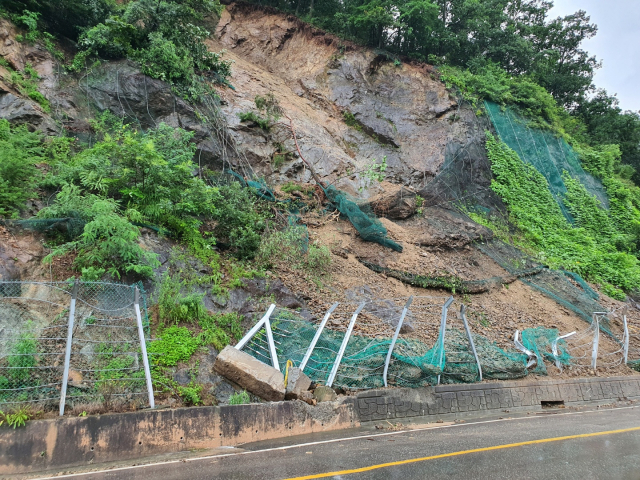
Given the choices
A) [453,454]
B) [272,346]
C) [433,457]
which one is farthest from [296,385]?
[453,454]

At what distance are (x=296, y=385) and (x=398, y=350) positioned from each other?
2.47 meters

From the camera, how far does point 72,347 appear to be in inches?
250

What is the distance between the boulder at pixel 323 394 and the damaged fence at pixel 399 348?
19 centimetres

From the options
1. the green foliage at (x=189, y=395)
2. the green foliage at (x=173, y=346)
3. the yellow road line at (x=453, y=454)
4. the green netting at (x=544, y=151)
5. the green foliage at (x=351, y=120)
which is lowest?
the yellow road line at (x=453, y=454)

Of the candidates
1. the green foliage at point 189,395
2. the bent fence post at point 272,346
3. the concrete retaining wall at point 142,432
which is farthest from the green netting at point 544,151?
the green foliage at point 189,395

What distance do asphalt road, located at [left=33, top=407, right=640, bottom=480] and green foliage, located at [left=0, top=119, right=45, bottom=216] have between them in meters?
5.55

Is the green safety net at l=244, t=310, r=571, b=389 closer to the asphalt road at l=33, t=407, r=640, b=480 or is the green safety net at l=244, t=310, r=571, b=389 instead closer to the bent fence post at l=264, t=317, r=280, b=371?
the bent fence post at l=264, t=317, r=280, b=371

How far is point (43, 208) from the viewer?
8.12 metres

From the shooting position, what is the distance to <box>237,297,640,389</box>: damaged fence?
7977 millimetres

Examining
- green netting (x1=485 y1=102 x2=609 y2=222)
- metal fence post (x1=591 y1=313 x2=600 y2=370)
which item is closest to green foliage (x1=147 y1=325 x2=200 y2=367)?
metal fence post (x1=591 y1=313 x2=600 y2=370)

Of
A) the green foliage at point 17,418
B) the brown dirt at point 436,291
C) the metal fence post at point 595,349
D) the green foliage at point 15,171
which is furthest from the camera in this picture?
the metal fence post at point 595,349

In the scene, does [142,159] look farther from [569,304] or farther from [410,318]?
[569,304]

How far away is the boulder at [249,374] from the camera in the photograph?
6.96 metres

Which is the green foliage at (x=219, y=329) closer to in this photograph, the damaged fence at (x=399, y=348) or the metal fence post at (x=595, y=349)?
the damaged fence at (x=399, y=348)
